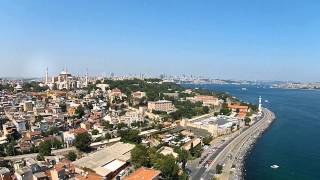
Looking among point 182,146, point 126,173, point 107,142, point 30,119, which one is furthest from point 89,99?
point 126,173

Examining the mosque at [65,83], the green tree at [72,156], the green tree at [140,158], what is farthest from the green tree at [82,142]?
the mosque at [65,83]

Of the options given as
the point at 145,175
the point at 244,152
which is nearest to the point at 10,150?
the point at 145,175

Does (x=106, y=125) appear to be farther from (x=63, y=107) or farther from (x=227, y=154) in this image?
(x=227, y=154)

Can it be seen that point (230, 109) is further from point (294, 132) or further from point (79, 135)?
point (79, 135)

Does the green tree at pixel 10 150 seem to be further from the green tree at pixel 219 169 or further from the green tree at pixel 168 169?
the green tree at pixel 219 169

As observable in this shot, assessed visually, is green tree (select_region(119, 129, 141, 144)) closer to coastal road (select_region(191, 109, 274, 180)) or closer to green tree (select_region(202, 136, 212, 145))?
coastal road (select_region(191, 109, 274, 180))

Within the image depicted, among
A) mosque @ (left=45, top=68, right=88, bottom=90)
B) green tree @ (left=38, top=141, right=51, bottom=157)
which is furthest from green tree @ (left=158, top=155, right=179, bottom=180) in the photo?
mosque @ (left=45, top=68, right=88, bottom=90)
